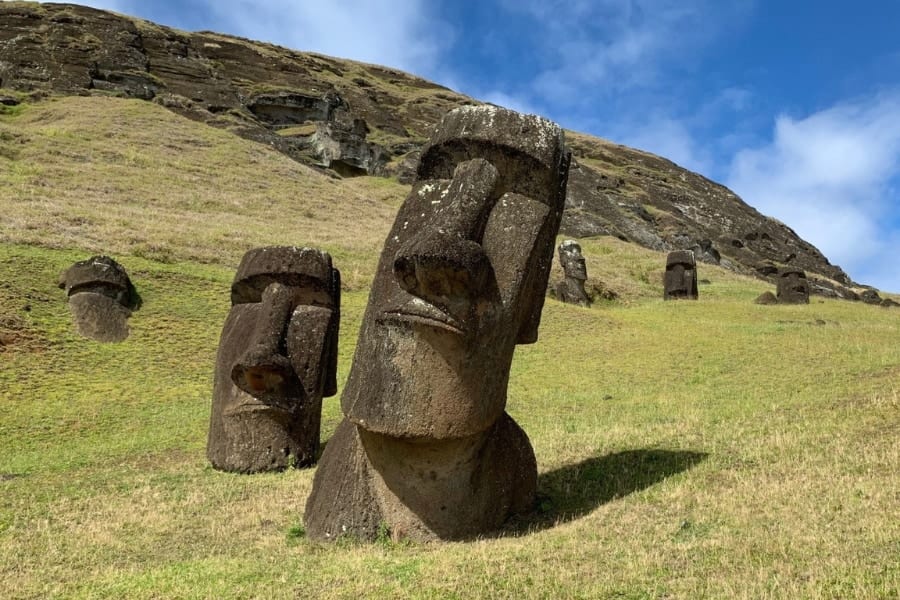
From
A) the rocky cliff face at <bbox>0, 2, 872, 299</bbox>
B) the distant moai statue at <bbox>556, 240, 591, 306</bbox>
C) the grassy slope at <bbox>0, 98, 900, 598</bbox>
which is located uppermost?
the rocky cliff face at <bbox>0, 2, 872, 299</bbox>

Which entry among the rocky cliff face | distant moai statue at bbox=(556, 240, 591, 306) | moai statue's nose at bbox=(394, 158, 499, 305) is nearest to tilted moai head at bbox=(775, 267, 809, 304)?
distant moai statue at bbox=(556, 240, 591, 306)

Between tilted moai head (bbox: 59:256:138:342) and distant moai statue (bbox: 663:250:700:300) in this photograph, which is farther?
distant moai statue (bbox: 663:250:700:300)

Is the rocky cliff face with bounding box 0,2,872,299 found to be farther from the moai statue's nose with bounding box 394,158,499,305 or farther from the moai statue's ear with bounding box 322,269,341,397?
the moai statue's nose with bounding box 394,158,499,305

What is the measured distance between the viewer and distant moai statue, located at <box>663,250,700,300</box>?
31470 millimetres

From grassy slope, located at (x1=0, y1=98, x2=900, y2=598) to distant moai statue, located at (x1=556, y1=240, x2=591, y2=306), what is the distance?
A: 1.41 metres

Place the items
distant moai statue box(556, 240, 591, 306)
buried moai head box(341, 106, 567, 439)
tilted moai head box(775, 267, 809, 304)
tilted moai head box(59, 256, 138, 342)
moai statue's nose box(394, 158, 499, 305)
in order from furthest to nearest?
tilted moai head box(775, 267, 809, 304)
distant moai statue box(556, 240, 591, 306)
tilted moai head box(59, 256, 138, 342)
buried moai head box(341, 106, 567, 439)
moai statue's nose box(394, 158, 499, 305)

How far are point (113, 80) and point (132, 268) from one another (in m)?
41.8

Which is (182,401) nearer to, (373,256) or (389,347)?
(389,347)

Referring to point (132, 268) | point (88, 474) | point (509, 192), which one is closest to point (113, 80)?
point (132, 268)

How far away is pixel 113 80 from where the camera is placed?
5669 cm

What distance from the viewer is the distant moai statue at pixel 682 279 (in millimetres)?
31470

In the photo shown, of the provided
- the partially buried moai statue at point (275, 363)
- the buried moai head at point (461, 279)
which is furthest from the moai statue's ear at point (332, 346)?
the buried moai head at point (461, 279)

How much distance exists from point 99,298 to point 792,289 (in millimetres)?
25346

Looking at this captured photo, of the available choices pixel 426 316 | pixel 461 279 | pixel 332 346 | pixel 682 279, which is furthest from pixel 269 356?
pixel 682 279
